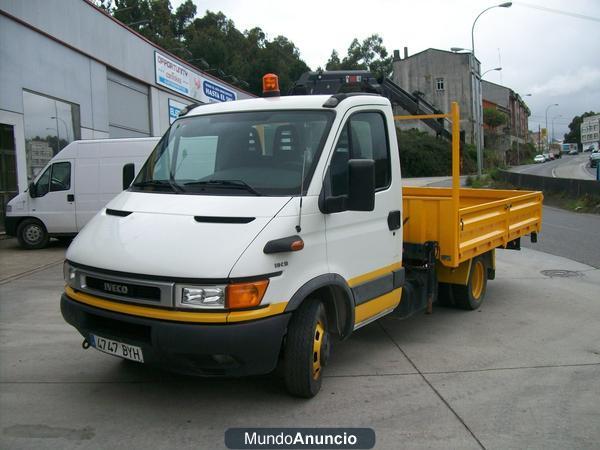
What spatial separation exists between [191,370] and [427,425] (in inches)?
63.8

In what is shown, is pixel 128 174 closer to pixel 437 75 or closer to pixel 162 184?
pixel 162 184

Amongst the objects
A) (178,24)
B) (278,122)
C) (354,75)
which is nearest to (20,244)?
(354,75)

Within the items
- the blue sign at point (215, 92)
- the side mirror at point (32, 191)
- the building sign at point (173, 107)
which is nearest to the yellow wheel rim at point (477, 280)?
the side mirror at point (32, 191)

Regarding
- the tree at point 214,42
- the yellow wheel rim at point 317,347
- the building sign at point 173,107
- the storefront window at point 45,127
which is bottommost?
the yellow wheel rim at point 317,347

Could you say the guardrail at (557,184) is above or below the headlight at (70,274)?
above

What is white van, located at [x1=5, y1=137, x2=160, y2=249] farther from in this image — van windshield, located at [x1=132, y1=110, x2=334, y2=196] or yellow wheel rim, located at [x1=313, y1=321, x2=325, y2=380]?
yellow wheel rim, located at [x1=313, y1=321, x2=325, y2=380]

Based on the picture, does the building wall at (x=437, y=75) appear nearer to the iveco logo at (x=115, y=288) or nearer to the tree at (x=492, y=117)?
the tree at (x=492, y=117)

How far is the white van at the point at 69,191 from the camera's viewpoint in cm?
1225

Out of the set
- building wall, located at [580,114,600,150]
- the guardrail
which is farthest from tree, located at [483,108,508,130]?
building wall, located at [580,114,600,150]

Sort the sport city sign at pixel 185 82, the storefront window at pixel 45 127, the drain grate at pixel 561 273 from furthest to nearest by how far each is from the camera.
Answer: the sport city sign at pixel 185 82
the storefront window at pixel 45 127
the drain grate at pixel 561 273

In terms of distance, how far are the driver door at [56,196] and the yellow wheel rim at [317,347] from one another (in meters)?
9.71

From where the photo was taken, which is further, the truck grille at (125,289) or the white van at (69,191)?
the white van at (69,191)

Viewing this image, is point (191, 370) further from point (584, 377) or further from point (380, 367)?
point (584, 377)

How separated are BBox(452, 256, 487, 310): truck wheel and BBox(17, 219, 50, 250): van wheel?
31.3ft
